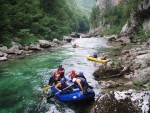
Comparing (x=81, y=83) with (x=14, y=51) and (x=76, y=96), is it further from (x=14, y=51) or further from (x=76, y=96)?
(x=14, y=51)

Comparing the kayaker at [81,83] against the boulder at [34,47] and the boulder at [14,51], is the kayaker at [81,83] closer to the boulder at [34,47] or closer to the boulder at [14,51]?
the boulder at [14,51]

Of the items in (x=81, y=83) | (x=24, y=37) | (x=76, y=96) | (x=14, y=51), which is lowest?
(x=14, y=51)

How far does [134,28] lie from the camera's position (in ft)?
150

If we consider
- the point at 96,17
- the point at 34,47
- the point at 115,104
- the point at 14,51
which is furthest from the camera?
the point at 96,17

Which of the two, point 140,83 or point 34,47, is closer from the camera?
point 140,83

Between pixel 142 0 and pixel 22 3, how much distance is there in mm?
17560

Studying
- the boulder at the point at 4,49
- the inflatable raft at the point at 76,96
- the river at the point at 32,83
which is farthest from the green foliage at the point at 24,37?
the inflatable raft at the point at 76,96

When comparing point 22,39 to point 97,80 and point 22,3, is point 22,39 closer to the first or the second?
point 22,3

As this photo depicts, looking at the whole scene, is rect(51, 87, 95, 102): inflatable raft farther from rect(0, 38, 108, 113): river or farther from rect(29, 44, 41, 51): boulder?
rect(29, 44, 41, 51): boulder

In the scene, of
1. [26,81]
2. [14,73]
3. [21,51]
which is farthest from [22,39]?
[26,81]

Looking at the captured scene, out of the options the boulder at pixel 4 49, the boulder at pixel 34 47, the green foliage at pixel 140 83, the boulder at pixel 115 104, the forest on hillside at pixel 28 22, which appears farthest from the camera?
the boulder at pixel 34 47

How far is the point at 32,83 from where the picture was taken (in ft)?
56.0

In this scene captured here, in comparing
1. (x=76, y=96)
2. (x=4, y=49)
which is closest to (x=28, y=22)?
(x=4, y=49)

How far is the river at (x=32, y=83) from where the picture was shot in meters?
12.5
